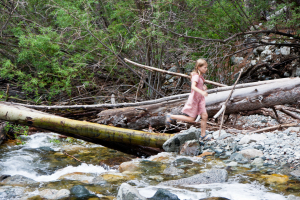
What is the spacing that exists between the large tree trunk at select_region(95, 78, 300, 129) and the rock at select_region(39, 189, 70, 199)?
258 centimetres

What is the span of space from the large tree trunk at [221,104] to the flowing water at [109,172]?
30.5 inches

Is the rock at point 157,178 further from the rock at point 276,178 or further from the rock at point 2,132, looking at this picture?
the rock at point 2,132

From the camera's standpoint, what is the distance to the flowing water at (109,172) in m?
3.23

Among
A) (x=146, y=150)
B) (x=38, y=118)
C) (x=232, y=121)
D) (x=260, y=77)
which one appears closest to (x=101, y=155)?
(x=146, y=150)

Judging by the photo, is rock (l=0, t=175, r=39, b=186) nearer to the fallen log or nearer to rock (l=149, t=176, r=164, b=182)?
the fallen log

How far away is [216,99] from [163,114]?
119cm

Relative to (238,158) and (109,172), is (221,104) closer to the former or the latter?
(238,158)

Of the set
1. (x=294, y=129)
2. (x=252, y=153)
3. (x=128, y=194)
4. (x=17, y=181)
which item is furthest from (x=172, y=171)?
(x=294, y=129)

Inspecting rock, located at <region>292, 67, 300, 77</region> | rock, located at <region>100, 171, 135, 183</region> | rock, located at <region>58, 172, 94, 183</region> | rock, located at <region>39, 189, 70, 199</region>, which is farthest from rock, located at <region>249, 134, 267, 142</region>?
rock, located at <region>292, 67, 300, 77</region>

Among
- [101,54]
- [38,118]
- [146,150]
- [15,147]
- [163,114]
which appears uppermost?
[101,54]

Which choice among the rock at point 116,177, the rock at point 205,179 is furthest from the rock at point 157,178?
the rock at point 116,177

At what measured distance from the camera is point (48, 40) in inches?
301

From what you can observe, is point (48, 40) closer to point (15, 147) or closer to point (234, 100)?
point (15, 147)

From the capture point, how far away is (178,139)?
15.6 ft
